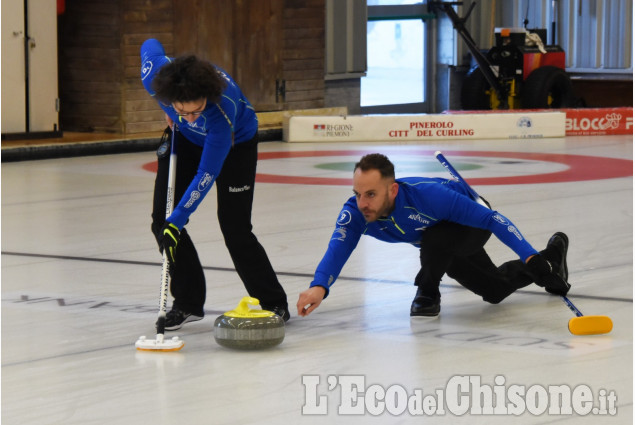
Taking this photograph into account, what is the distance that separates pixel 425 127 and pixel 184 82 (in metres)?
9.99

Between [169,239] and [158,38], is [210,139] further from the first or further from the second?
[158,38]

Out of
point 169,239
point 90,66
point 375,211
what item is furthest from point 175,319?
point 90,66

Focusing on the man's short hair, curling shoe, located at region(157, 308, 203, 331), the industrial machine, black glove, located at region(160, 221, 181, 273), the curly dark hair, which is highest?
the industrial machine

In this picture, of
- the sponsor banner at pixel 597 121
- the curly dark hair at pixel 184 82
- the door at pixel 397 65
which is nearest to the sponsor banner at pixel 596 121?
the sponsor banner at pixel 597 121

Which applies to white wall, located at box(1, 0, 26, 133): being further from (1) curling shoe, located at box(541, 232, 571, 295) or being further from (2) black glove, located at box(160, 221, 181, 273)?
(2) black glove, located at box(160, 221, 181, 273)

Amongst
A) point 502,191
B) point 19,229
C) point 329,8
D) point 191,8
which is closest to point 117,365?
point 19,229

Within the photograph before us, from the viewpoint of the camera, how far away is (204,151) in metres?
4.41

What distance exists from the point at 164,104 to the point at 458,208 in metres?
1.23

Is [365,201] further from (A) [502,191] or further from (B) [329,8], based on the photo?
(B) [329,8]

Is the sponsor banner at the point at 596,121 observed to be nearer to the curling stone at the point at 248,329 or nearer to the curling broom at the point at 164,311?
the curling broom at the point at 164,311

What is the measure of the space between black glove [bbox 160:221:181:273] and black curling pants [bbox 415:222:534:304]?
105 centimetres

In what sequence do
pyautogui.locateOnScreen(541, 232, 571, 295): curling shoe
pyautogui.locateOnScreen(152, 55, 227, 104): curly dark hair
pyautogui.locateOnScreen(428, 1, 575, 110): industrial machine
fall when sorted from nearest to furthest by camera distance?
pyautogui.locateOnScreen(152, 55, 227, 104): curly dark hair
pyautogui.locateOnScreen(541, 232, 571, 295): curling shoe
pyautogui.locateOnScreen(428, 1, 575, 110): industrial machine

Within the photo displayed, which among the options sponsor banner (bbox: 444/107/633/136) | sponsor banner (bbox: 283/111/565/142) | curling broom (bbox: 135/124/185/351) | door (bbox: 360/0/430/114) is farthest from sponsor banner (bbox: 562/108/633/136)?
curling broom (bbox: 135/124/185/351)

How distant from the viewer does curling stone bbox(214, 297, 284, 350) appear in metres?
4.36
